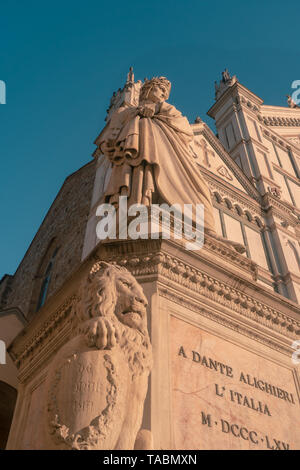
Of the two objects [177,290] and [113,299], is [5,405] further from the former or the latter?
[113,299]

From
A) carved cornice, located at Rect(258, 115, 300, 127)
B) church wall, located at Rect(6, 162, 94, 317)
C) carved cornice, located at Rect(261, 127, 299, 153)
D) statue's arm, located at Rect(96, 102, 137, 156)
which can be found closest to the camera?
statue's arm, located at Rect(96, 102, 137, 156)

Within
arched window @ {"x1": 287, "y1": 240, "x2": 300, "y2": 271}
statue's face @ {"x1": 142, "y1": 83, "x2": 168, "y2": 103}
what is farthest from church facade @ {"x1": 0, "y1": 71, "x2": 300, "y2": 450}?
arched window @ {"x1": 287, "y1": 240, "x2": 300, "y2": 271}

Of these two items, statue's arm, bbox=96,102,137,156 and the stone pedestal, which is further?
statue's arm, bbox=96,102,137,156

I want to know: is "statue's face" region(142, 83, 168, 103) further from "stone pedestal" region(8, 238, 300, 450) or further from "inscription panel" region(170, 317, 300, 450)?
"inscription panel" region(170, 317, 300, 450)

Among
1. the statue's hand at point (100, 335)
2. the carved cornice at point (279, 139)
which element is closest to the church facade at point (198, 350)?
the statue's hand at point (100, 335)

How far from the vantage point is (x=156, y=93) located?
6.85 metres

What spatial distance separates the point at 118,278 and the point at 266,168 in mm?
14232

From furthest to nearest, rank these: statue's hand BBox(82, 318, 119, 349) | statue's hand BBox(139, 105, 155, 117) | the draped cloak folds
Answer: statue's hand BBox(139, 105, 155, 117)
the draped cloak folds
statue's hand BBox(82, 318, 119, 349)

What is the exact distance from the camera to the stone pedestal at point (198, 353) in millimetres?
3115

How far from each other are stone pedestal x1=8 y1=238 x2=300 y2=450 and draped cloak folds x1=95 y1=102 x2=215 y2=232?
84 cm

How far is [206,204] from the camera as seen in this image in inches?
214

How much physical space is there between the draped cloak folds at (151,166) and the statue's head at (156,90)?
2.61 ft

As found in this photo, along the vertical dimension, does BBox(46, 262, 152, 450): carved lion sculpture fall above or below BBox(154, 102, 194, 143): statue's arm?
below

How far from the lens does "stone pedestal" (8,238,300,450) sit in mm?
3115
